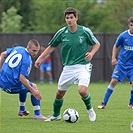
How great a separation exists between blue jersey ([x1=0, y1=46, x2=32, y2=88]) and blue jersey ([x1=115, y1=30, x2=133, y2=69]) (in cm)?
322

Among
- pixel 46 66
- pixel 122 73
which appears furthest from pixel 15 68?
pixel 46 66

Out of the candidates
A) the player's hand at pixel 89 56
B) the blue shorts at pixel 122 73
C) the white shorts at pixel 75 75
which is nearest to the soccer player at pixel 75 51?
the white shorts at pixel 75 75

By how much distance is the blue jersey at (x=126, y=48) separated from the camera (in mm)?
13609

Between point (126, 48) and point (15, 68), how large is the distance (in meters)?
3.61

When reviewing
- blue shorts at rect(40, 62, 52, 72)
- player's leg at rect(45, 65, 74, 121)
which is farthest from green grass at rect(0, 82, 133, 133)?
blue shorts at rect(40, 62, 52, 72)

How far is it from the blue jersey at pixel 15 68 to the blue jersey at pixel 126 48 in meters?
3.22

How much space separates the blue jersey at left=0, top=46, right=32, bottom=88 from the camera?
10984 mm

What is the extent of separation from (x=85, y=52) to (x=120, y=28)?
29.3 meters

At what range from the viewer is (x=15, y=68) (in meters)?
11.1

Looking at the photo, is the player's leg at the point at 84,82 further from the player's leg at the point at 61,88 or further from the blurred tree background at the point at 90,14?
the blurred tree background at the point at 90,14

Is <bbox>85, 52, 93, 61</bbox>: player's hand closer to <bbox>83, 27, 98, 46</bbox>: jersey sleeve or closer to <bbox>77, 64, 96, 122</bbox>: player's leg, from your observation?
<bbox>77, 64, 96, 122</bbox>: player's leg

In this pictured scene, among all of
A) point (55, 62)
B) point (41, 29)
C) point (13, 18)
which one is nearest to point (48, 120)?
point (55, 62)

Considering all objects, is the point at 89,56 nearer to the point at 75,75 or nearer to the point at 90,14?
the point at 75,75

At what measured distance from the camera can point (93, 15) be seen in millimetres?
38688
